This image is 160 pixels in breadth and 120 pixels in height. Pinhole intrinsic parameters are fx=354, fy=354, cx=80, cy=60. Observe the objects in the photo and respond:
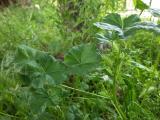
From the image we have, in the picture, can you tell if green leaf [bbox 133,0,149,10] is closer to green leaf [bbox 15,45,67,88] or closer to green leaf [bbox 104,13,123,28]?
green leaf [bbox 104,13,123,28]

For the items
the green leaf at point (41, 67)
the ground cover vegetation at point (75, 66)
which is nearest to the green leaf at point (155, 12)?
the ground cover vegetation at point (75, 66)

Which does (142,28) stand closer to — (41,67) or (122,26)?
(122,26)

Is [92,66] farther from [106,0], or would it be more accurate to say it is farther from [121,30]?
[106,0]

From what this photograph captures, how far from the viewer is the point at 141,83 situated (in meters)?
1.25

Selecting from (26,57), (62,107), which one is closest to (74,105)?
(62,107)

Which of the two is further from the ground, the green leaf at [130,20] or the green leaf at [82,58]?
the green leaf at [130,20]

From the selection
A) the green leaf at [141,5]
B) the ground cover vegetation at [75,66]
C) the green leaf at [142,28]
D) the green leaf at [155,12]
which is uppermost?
the green leaf at [141,5]

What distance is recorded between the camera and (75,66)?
1.00 metres

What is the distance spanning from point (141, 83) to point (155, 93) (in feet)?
0.21

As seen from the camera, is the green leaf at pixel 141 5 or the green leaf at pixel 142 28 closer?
the green leaf at pixel 142 28

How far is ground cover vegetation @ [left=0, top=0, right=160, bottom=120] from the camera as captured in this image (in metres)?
0.99

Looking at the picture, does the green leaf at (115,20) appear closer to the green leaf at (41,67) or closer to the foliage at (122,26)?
the foliage at (122,26)

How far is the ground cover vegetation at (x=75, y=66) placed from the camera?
3.24ft

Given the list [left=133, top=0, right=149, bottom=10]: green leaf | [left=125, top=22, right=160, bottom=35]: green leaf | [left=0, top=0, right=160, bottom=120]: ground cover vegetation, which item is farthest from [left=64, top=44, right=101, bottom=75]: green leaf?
[left=133, top=0, right=149, bottom=10]: green leaf
